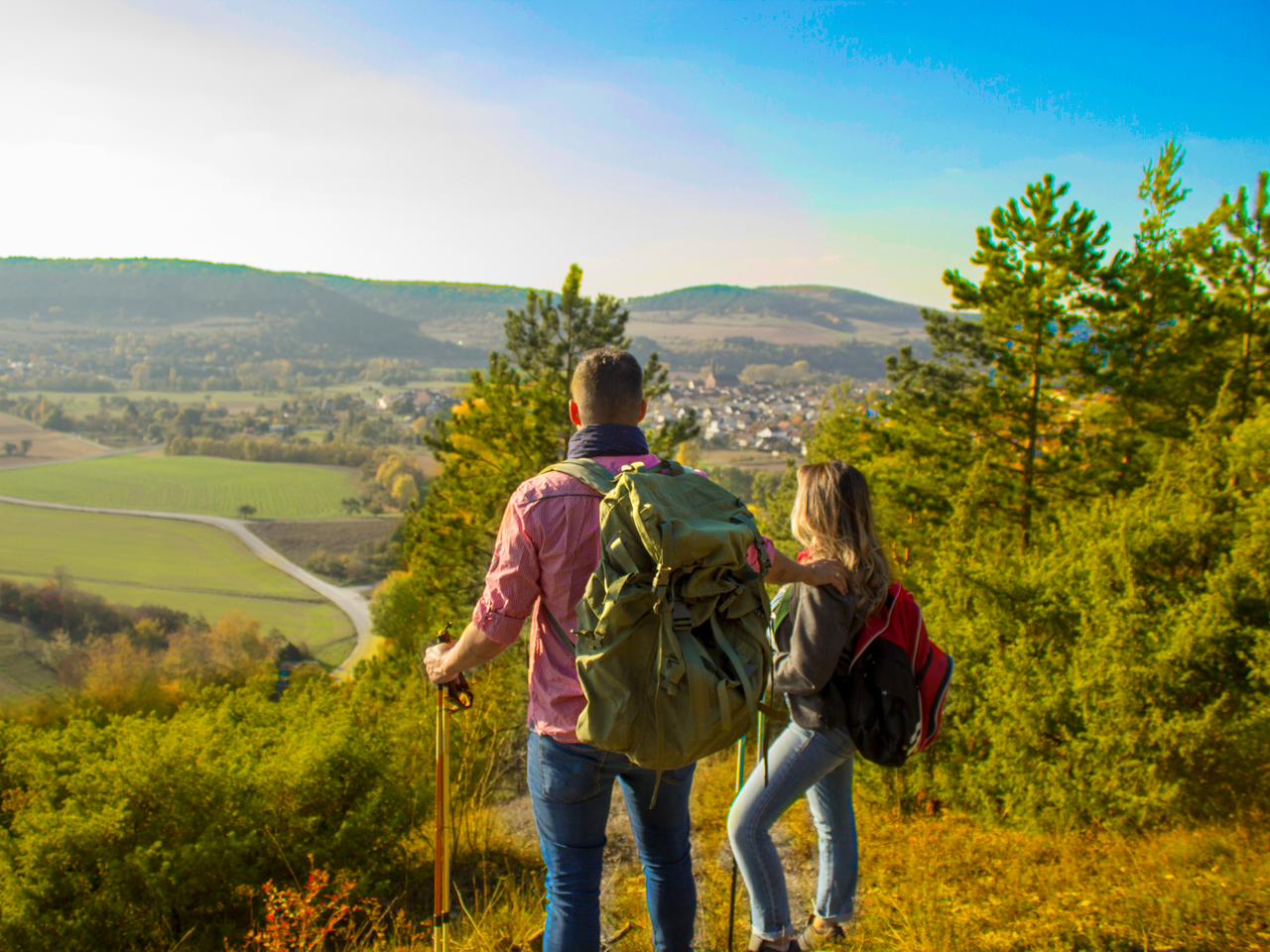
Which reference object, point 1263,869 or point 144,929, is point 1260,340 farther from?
point 144,929

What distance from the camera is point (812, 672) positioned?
6.64 feet

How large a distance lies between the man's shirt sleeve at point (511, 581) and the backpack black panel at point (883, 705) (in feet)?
3.62

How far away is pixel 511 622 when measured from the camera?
5.16 ft

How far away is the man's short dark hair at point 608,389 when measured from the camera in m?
1.67

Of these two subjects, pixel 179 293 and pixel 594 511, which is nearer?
pixel 594 511

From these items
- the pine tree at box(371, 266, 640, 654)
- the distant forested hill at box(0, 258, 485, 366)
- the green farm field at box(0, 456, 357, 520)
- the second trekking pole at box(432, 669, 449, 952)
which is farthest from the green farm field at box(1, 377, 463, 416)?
the second trekking pole at box(432, 669, 449, 952)

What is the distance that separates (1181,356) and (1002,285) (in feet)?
10.2

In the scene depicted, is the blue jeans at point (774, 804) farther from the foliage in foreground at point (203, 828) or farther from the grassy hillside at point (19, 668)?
the grassy hillside at point (19, 668)

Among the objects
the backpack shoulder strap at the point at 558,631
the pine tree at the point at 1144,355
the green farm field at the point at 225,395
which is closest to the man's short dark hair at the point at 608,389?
the backpack shoulder strap at the point at 558,631

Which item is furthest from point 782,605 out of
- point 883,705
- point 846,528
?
point 883,705

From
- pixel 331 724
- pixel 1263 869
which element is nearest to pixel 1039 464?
pixel 1263 869

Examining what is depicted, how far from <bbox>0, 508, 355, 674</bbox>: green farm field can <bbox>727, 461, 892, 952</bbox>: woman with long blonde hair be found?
44.2 meters

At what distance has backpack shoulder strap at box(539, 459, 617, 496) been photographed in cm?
153

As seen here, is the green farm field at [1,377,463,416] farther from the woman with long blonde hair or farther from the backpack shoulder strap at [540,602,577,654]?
the backpack shoulder strap at [540,602,577,654]
